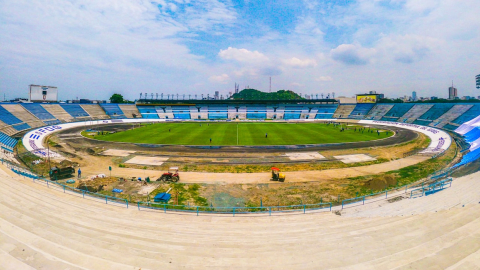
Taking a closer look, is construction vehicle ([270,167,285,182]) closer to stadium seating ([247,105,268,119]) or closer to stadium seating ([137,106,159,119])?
stadium seating ([247,105,268,119])

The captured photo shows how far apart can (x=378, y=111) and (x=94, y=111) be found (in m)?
112

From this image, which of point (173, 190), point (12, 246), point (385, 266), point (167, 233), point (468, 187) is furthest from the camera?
point (173, 190)

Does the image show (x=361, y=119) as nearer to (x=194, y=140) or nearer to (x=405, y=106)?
(x=405, y=106)

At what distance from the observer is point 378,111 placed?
304ft

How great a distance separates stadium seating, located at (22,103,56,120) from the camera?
68.7m

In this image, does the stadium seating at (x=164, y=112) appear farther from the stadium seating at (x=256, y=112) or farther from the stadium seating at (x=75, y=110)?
the stadium seating at (x=256, y=112)

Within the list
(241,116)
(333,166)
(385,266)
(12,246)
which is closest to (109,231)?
(12,246)

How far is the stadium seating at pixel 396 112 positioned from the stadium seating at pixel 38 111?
112300mm

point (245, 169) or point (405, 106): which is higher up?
point (405, 106)

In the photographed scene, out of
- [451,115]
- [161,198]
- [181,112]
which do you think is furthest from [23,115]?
[451,115]

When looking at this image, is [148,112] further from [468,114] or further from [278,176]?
[468,114]

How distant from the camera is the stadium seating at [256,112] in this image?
107 meters

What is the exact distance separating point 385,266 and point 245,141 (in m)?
36.2

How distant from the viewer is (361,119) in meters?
Answer: 90.9
